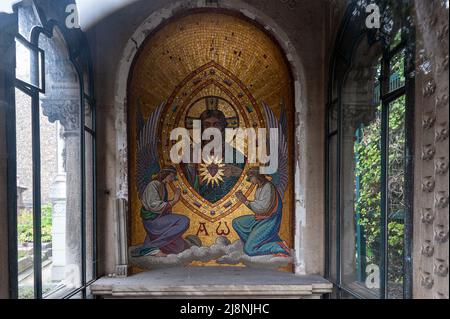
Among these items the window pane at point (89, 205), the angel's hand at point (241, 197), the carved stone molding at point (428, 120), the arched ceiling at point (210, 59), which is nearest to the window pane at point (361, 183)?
the carved stone molding at point (428, 120)

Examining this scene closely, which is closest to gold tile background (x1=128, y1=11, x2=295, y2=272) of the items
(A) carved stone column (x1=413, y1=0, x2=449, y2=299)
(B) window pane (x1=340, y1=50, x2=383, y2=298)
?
(B) window pane (x1=340, y1=50, x2=383, y2=298)

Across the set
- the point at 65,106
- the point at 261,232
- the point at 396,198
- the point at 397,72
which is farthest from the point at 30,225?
the point at 397,72

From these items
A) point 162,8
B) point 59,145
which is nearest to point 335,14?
point 162,8

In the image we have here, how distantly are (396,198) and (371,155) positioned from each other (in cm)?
39

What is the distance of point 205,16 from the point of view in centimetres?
283

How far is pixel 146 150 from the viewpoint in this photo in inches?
112

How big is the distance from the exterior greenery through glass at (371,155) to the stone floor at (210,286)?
0.29m

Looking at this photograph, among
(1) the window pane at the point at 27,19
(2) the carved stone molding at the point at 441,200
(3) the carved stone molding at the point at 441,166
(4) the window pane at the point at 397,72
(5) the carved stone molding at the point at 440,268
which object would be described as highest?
(1) the window pane at the point at 27,19

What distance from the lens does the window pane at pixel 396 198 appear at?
175cm

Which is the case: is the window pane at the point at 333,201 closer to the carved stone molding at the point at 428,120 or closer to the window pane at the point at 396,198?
the window pane at the point at 396,198

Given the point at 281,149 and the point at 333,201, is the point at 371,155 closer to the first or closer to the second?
the point at 333,201

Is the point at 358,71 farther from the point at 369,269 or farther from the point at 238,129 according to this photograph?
the point at 369,269

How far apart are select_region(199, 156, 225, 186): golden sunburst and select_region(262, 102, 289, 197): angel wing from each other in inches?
20.4
